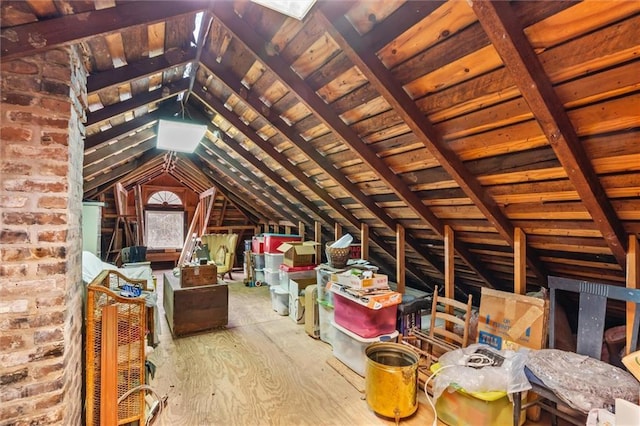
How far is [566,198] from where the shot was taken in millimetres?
1938

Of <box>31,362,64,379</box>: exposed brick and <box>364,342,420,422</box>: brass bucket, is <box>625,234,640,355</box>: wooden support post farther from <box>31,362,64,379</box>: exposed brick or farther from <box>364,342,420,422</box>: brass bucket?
<box>31,362,64,379</box>: exposed brick

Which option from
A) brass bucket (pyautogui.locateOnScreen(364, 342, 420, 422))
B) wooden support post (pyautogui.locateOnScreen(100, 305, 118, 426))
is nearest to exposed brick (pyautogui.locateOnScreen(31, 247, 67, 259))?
wooden support post (pyautogui.locateOnScreen(100, 305, 118, 426))

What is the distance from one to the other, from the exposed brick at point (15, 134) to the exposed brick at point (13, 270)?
56cm

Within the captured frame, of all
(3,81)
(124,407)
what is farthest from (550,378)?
(3,81)

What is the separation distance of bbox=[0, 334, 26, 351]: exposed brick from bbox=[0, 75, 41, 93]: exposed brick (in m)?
1.08

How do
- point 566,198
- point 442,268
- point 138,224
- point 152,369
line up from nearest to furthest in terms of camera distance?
point 566,198 < point 152,369 < point 442,268 < point 138,224

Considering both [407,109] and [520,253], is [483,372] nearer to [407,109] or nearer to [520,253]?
[520,253]

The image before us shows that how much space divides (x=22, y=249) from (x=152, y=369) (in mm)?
1449

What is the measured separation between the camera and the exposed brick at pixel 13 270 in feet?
4.44

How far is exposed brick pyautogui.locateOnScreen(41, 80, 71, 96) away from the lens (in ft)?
4.71

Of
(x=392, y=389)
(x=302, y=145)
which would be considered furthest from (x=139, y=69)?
(x=392, y=389)

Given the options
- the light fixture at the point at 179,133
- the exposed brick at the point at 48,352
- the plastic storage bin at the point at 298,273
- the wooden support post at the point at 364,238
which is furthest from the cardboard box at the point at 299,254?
the exposed brick at the point at 48,352

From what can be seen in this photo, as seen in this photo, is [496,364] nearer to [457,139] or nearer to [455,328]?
[455,328]

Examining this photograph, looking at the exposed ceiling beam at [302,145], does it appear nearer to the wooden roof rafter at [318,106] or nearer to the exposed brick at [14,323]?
the wooden roof rafter at [318,106]
